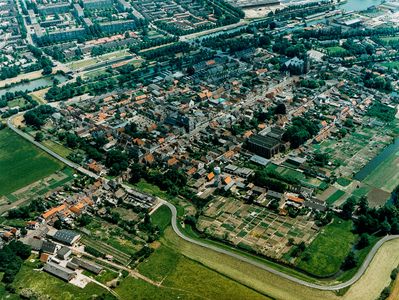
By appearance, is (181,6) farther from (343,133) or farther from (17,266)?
(17,266)

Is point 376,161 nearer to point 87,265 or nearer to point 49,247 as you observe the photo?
point 87,265

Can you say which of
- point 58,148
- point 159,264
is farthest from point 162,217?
point 58,148

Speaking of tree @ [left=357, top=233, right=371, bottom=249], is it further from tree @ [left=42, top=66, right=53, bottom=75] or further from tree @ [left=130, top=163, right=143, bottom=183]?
tree @ [left=42, top=66, right=53, bottom=75]

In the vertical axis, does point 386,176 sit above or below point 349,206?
below

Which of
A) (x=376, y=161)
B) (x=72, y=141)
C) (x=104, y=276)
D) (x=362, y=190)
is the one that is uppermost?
(x=72, y=141)

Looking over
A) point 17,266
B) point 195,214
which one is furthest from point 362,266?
point 17,266

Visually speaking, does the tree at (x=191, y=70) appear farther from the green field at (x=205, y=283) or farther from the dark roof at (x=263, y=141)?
the green field at (x=205, y=283)

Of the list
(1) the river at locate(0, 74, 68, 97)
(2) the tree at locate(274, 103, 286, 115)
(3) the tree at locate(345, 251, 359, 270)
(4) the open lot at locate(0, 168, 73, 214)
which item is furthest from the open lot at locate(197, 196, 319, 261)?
(1) the river at locate(0, 74, 68, 97)
